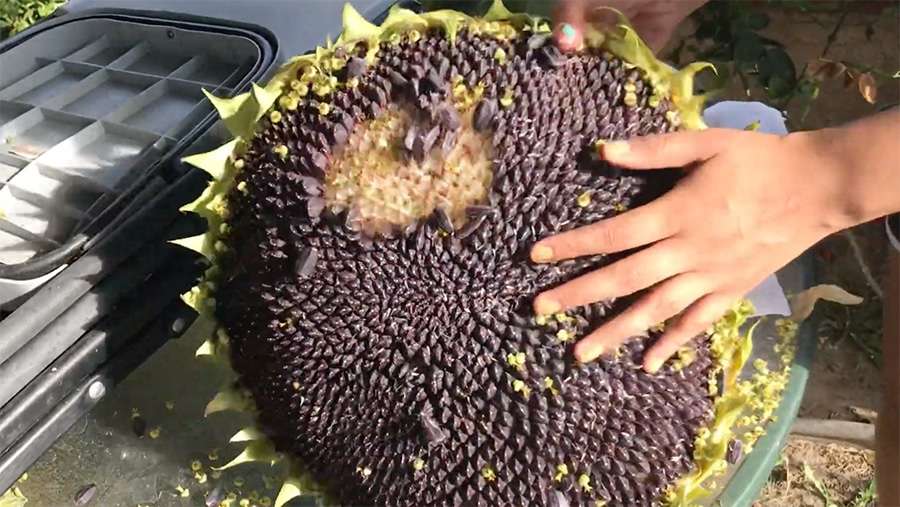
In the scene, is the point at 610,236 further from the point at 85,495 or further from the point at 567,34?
the point at 85,495

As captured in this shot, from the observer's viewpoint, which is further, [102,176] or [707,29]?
[707,29]

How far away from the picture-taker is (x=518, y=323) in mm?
565

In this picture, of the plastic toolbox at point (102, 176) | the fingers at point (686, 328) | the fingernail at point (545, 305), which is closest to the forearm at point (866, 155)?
the fingers at point (686, 328)

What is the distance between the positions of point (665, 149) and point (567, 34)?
0.11 meters

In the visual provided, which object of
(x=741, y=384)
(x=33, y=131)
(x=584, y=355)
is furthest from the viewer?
(x=33, y=131)

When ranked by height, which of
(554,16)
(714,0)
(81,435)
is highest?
(554,16)

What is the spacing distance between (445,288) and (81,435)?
1.35ft

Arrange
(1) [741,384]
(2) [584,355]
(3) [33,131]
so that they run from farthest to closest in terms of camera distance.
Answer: (3) [33,131] → (1) [741,384] → (2) [584,355]

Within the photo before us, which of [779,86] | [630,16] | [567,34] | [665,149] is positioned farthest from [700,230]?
[779,86]

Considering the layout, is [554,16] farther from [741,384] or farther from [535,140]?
[741,384]

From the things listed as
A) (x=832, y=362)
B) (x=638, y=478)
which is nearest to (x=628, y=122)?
(x=638, y=478)

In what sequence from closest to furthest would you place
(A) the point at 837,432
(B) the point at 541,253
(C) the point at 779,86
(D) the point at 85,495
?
(B) the point at 541,253 → (D) the point at 85,495 → (A) the point at 837,432 → (C) the point at 779,86

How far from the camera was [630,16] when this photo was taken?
786mm

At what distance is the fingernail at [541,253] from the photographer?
549 mm
